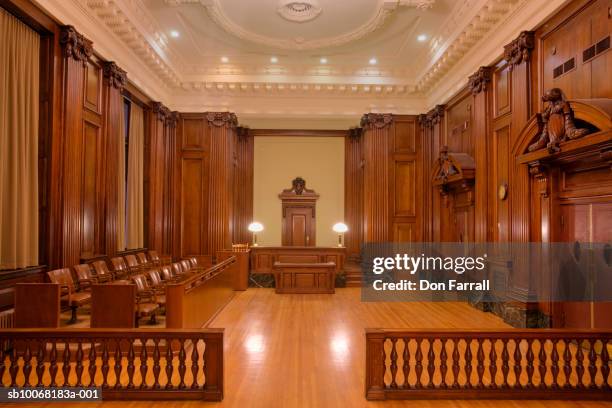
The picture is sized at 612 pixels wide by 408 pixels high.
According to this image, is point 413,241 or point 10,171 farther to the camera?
point 413,241

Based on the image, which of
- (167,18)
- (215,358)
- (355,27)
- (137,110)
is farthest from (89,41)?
(215,358)

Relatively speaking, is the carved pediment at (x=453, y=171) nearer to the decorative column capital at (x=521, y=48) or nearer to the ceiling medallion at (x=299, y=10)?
the decorative column capital at (x=521, y=48)

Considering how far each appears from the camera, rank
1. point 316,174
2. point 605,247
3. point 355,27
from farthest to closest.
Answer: point 316,174 < point 355,27 < point 605,247

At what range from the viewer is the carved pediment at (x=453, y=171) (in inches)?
327

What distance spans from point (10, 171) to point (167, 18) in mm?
4614

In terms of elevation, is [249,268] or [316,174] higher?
[316,174]

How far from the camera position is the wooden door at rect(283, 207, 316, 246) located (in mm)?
14016

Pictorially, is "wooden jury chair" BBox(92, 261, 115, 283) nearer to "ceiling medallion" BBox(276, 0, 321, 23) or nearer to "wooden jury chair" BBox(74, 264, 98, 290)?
"wooden jury chair" BBox(74, 264, 98, 290)

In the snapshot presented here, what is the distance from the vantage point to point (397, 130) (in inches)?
466

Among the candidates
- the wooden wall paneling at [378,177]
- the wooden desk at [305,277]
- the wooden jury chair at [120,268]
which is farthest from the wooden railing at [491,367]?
the wooden wall paneling at [378,177]

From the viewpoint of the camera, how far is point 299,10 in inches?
335

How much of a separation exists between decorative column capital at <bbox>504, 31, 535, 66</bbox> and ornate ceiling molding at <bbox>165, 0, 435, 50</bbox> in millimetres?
1829

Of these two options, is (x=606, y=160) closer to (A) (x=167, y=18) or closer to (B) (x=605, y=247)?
(B) (x=605, y=247)

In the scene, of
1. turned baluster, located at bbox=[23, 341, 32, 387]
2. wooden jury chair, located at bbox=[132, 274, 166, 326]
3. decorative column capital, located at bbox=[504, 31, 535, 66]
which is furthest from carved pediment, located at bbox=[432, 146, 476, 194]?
turned baluster, located at bbox=[23, 341, 32, 387]
